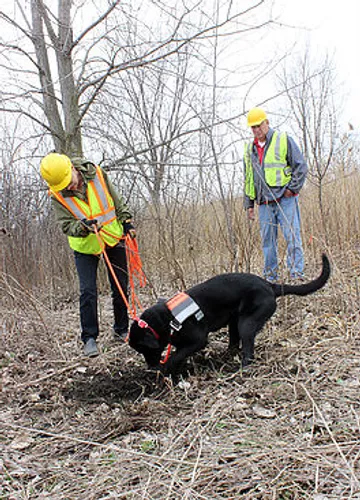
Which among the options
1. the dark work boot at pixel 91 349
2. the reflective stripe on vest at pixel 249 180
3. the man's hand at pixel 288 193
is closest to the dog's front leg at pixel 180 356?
the dark work boot at pixel 91 349

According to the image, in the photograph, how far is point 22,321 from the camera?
181 inches

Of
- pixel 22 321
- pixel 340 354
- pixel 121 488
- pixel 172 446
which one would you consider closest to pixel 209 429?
pixel 172 446

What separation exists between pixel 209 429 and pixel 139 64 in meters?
4.11

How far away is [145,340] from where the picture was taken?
3.38m

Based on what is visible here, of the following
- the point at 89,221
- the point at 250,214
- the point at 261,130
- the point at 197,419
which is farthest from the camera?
the point at 261,130

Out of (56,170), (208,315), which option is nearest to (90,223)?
(56,170)

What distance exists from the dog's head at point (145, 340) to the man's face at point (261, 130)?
109 inches

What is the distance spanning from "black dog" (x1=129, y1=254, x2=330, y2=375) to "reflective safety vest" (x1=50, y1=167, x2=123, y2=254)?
2.95 ft

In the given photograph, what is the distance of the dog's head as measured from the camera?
3.37m

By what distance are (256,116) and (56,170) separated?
249 cm

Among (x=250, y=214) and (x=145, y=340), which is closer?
(x=145, y=340)

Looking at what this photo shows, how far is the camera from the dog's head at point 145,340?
3.37 meters

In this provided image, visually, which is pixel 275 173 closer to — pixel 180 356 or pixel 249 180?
pixel 249 180

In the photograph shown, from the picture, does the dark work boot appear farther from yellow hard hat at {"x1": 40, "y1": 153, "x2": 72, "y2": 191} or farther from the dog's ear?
yellow hard hat at {"x1": 40, "y1": 153, "x2": 72, "y2": 191}
